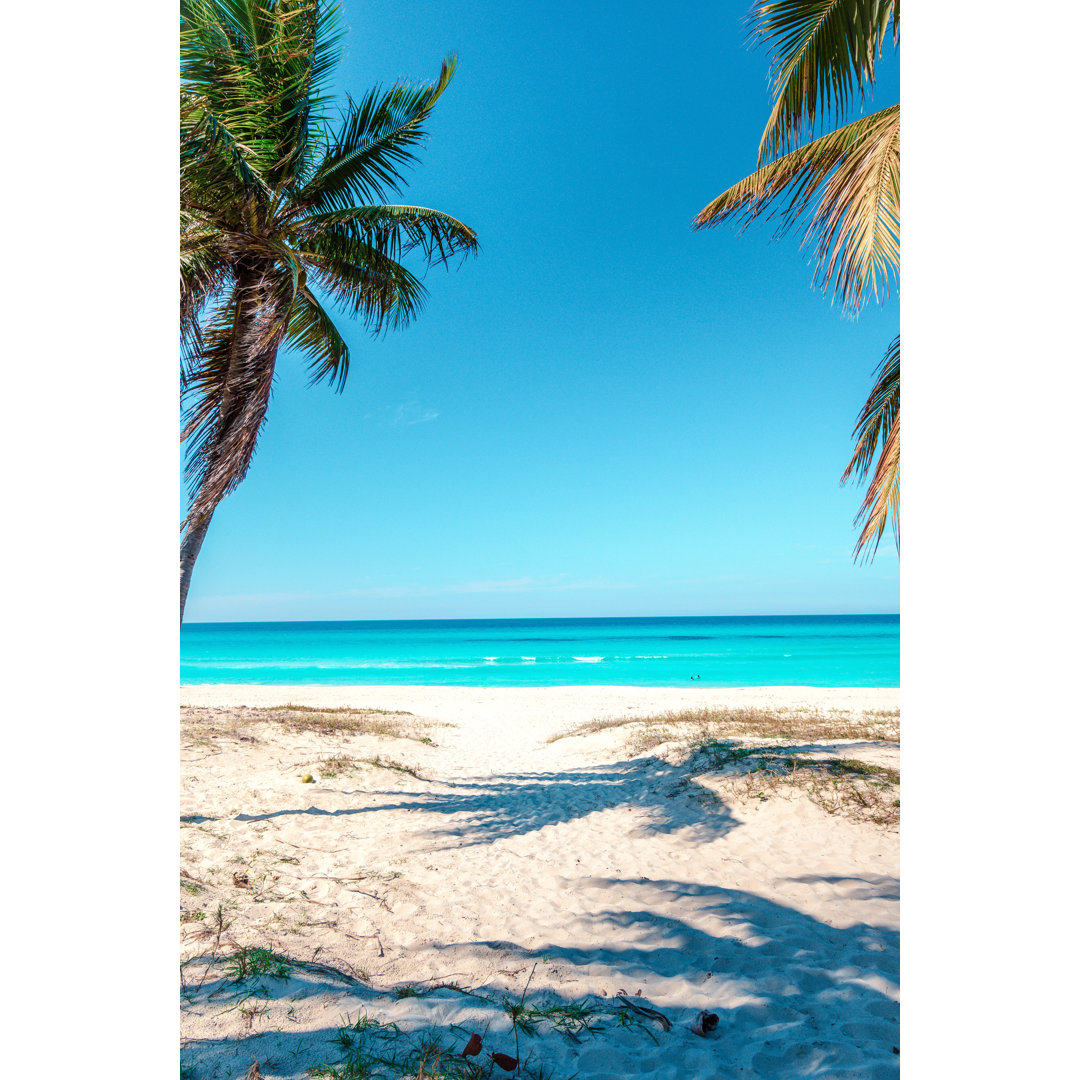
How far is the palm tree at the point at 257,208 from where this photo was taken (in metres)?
4.32

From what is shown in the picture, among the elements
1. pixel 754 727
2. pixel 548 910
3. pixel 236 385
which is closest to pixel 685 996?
pixel 548 910

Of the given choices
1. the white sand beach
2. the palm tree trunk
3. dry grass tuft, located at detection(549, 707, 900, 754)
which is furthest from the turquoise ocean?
the palm tree trunk

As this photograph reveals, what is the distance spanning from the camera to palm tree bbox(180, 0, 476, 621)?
4.32 meters

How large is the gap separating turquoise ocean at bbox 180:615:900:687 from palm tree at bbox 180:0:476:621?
27.4 meters

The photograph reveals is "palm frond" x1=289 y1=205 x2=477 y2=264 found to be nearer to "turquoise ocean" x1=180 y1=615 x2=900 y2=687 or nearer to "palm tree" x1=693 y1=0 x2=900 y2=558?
"palm tree" x1=693 y1=0 x2=900 y2=558

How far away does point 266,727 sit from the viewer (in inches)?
366

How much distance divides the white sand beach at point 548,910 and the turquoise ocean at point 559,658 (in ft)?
80.9

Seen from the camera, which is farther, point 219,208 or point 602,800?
point 602,800

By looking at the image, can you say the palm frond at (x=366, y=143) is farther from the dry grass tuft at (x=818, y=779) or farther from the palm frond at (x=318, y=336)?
the dry grass tuft at (x=818, y=779)

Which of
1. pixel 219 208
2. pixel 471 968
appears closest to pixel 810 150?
pixel 219 208

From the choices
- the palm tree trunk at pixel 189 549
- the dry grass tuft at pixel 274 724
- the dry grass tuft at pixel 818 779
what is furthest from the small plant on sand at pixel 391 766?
the palm tree trunk at pixel 189 549
